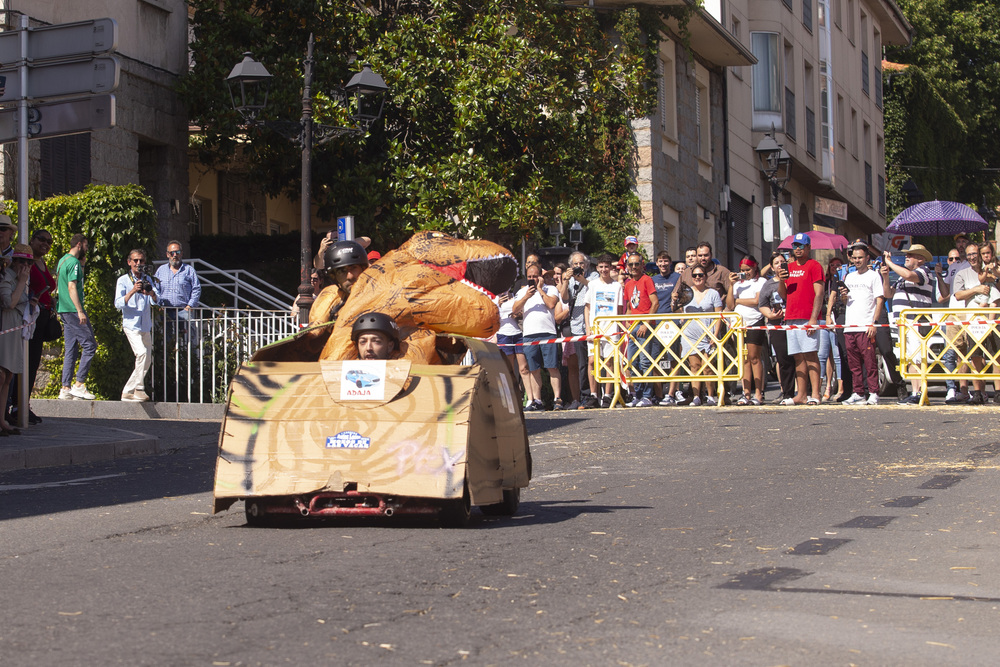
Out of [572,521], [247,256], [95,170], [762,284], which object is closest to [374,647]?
[572,521]

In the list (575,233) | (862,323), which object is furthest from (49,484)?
(575,233)

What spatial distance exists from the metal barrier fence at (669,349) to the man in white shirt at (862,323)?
135 centimetres

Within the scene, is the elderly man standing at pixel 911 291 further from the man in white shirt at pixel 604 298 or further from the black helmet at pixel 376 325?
the black helmet at pixel 376 325

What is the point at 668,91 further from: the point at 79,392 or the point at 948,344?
the point at 79,392

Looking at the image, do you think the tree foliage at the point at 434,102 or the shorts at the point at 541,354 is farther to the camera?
the tree foliage at the point at 434,102

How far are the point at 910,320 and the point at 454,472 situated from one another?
11.7 metres

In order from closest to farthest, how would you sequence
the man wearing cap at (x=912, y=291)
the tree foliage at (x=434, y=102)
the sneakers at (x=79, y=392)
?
the sneakers at (x=79, y=392)
the man wearing cap at (x=912, y=291)
the tree foliage at (x=434, y=102)

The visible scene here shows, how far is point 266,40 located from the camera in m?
24.5

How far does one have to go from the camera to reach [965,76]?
5484cm

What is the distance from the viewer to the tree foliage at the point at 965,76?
173 feet

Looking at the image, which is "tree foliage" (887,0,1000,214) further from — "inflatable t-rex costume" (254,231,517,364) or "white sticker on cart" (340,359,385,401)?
"white sticker on cart" (340,359,385,401)

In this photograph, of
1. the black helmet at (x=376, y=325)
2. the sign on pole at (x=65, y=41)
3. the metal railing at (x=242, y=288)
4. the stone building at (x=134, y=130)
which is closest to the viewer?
the black helmet at (x=376, y=325)

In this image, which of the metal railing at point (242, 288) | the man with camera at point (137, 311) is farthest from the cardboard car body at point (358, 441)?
the metal railing at point (242, 288)

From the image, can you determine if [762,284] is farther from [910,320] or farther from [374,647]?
[374,647]
